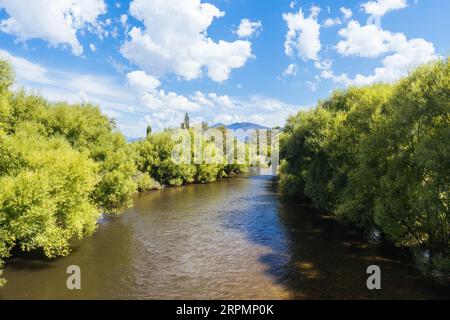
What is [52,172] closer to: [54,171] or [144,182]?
[54,171]

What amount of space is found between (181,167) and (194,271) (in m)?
58.8

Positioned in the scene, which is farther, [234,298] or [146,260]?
[146,260]

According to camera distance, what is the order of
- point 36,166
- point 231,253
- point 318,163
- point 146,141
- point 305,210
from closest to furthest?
point 36,166
point 231,253
point 318,163
point 305,210
point 146,141

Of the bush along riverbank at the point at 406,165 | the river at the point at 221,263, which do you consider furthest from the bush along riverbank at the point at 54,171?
the bush along riverbank at the point at 406,165

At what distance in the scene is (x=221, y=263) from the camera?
32.2 meters

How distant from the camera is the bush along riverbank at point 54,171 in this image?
2542cm

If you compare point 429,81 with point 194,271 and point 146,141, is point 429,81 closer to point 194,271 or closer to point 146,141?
point 194,271

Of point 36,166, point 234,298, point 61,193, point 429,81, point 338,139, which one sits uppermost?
point 429,81

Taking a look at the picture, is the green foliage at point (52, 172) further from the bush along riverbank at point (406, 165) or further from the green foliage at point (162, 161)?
the green foliage at point (162, 161)

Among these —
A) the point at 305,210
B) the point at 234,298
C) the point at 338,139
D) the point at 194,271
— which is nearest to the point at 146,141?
the point at 305,210

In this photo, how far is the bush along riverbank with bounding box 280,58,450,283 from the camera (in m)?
23.9

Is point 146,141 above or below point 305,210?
above

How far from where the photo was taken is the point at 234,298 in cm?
2503

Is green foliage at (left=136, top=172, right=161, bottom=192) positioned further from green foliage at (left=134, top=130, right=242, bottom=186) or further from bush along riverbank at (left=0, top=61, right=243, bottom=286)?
bush along riverbank at (left=0, top=61, right=243, bottom=286)
